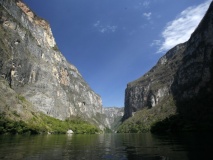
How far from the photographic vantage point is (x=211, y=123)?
410ft

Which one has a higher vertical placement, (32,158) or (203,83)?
A: (203,83)

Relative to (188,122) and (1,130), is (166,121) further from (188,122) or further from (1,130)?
(1,130)

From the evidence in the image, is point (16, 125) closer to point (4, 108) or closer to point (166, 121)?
point (4, 108)

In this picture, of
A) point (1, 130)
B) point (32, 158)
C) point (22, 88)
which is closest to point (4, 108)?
point (1, 130)

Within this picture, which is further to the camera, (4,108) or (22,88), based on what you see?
(22,88)

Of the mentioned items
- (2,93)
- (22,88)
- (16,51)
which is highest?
(16,51)

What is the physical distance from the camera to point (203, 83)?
19262 centimetres

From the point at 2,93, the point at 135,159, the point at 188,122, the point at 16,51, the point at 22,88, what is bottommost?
the point at 135,159

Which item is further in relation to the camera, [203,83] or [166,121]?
[203,83]

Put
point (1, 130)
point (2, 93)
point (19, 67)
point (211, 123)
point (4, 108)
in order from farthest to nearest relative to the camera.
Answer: point (19, 67)
point (2, 93)
point (4, 108)
point (211, 123)
point (1, 130)

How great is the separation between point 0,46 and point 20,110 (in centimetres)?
5263

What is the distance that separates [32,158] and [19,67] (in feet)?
573

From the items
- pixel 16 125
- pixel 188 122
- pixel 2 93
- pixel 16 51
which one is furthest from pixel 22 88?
pixel 188 122

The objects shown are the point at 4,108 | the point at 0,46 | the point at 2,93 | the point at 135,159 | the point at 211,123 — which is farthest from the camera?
the point at 0,46
